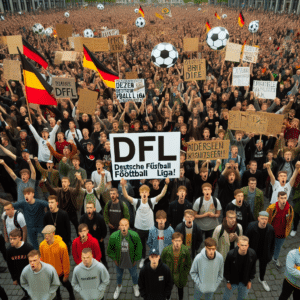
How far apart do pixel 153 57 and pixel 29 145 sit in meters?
6.40

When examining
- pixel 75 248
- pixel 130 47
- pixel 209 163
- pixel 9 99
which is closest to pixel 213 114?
pixel 209 163

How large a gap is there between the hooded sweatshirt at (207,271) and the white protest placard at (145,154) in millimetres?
1501

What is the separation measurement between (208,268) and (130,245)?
140 centimetres

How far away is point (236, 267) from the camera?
172 inches

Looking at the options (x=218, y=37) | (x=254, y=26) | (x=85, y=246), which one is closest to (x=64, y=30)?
(x=218, y=37)

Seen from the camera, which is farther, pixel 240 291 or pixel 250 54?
pixel 250 54

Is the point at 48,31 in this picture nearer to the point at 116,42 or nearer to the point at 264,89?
the point at 116,42

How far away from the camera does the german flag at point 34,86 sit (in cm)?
706

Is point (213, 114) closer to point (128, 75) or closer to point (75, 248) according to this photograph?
point (128, 75)

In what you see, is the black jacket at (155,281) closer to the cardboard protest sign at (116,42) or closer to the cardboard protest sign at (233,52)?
the cardboard protest sign at (116,42)

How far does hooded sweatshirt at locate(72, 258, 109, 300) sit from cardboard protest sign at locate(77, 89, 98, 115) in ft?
17.5

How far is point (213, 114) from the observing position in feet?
29.6

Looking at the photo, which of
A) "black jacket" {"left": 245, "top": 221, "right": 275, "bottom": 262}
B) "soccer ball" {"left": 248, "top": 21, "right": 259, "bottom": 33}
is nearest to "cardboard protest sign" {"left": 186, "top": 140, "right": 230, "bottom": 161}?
"black jacket" {"left": 245, "top": 221, "right": 275, "bottom": 262}

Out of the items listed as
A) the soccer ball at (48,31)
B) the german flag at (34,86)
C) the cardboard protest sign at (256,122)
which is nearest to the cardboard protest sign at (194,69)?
the cardboard protest sign at (256,122)
